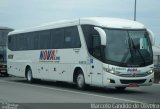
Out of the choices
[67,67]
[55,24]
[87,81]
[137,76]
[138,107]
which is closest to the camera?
[138,107]

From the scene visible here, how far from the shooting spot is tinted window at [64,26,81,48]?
21.6m

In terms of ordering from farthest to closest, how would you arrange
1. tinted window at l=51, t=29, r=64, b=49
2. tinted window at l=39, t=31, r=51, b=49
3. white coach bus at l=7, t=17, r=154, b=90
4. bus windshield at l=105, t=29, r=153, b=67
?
1. tinted window at l=39, t=31, r=51, b=49
2. tinted window at l=51, t=29, r=64, b=49
3. bus windshield at l=105, t=29, r=153, b=67
4. white coach bus at l=7, t=17, r=154, b=90

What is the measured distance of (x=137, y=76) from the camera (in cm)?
1930

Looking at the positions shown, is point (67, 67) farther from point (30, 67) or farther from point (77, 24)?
point (30, 67)

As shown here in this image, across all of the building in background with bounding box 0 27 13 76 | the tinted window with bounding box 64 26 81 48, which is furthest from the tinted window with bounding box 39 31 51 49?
the building in background with bounding box 0 27 13 76

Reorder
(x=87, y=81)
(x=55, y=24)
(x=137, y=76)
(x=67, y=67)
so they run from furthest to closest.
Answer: (x=55, y=24) → (x=67, y=67) → (x=87, y=81) → (x=137, y=76)

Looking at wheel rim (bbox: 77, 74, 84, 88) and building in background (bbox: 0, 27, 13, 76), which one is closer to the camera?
wheel rim (bbox: 77, 74, 84, 88)

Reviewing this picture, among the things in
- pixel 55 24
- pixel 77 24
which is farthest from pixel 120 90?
pixel 55 24

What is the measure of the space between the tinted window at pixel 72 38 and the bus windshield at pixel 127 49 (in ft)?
7.53

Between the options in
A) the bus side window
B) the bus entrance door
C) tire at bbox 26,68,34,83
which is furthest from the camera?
tire at bbox 26,68,34,83

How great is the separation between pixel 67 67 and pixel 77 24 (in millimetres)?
2371

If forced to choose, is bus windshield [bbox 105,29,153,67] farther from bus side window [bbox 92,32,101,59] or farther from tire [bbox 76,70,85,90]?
tire [bbox 76,70,85,90]

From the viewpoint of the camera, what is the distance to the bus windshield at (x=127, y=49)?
1931 cm

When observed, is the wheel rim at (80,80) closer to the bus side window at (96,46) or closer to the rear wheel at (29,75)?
the bus side window at (96,46)
